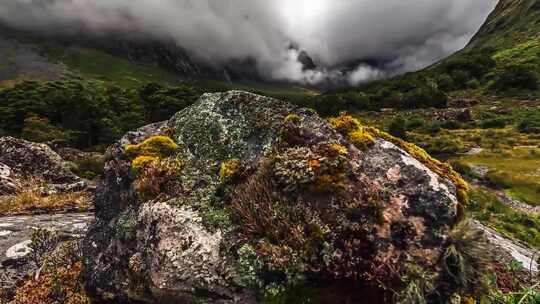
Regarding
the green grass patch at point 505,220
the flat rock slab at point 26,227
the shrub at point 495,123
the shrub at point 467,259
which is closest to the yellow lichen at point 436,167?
the shrub at point 467,259

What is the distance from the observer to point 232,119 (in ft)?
35.1

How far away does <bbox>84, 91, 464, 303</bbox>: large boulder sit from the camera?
7293 mm

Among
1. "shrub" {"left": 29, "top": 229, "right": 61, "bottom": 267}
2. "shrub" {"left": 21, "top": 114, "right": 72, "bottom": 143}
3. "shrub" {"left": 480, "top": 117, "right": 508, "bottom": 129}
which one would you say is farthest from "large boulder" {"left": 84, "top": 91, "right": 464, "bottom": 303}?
"shrub" {"left": 480, "top": 117, "right": 508, "bottom": 129}

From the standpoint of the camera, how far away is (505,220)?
2052 cm

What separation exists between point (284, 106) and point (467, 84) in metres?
130

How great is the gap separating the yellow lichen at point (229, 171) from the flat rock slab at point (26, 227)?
6648mm

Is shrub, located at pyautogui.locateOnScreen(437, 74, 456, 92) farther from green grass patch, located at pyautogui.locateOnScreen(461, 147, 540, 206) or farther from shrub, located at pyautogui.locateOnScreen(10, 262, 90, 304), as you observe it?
shrub, located at pyautogui.locateOnScreen(10, 262, 90, 304)

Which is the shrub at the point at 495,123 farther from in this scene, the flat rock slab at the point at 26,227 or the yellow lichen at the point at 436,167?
the flat rock slab at the point at 26,227

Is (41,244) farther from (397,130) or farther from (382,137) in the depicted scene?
(397,130)

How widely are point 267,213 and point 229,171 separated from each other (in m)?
1.78

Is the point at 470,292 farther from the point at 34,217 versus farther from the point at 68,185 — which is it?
the point at 68,185

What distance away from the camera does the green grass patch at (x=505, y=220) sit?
17.9m

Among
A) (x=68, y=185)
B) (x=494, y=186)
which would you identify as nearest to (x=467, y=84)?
(x=494, y=186)

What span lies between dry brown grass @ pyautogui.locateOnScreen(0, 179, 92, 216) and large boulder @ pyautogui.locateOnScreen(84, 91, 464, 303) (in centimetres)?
784
